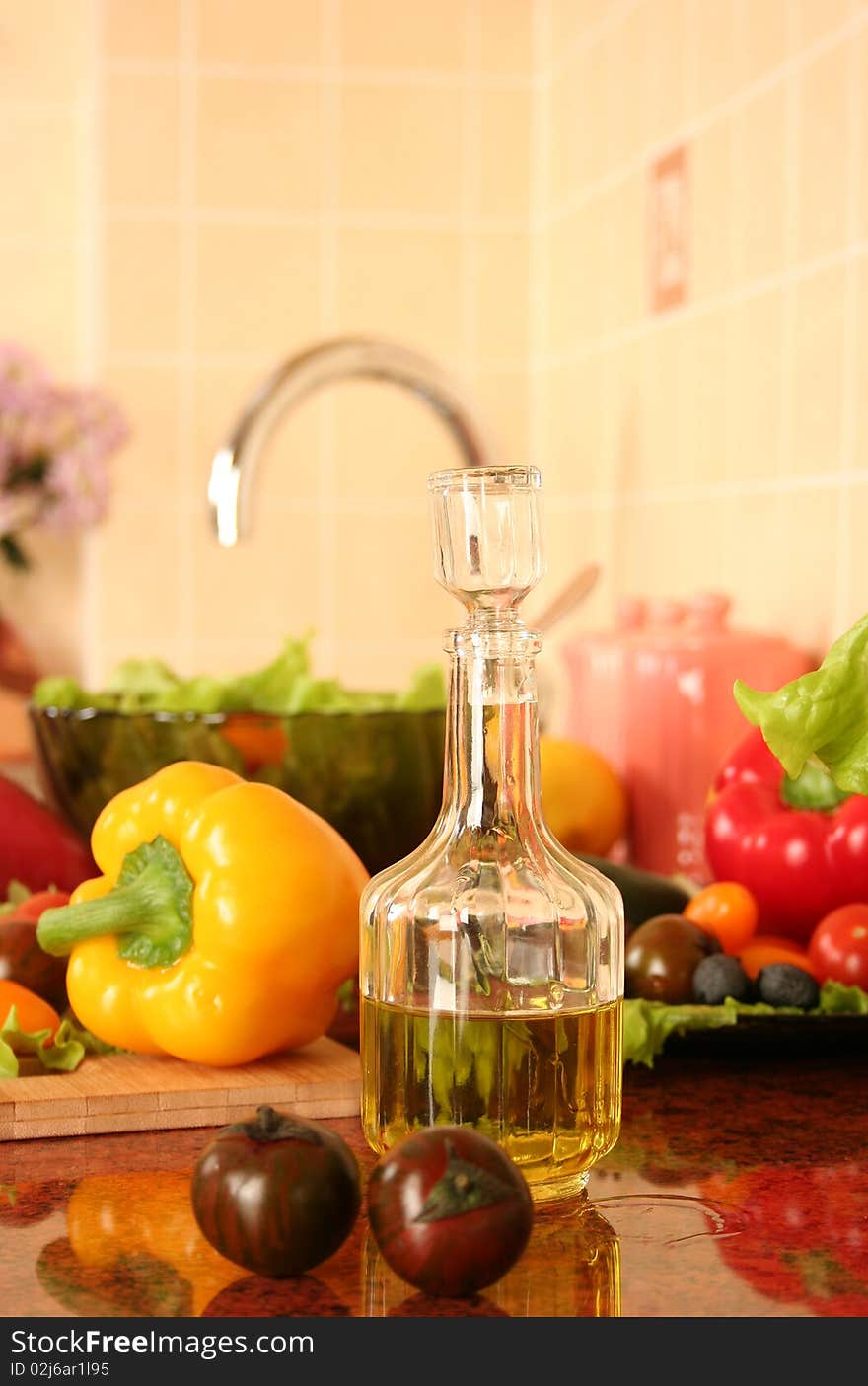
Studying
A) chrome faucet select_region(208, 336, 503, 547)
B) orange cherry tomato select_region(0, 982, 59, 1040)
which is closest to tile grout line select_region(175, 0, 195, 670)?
chrome faucet select_region(208, 336, 503, 547)

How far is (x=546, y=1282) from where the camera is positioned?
21.6 inches

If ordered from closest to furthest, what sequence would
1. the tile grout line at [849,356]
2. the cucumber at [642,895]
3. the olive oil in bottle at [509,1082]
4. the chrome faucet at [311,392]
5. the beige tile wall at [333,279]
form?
the olive oil in bottle at [509,1082], the cucumber at [642,895], the tile grout line at [849,356], the chrome faucet at [311,392], the beige tile wall at [333,279]

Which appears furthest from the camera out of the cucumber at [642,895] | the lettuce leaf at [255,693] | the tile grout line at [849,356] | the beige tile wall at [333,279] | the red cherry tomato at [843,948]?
the beige tile wall at [333,279]

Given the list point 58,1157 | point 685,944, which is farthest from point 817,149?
point 58,1157

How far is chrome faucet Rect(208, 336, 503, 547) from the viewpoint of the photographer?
138 cm

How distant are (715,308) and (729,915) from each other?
753 millimetres

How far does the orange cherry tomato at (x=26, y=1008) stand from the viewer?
797 millimetres

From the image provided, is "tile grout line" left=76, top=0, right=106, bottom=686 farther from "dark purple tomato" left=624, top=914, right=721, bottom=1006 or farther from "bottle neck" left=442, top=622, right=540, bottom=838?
"bottle neck" left=442, top=622, right=540, bottom=838

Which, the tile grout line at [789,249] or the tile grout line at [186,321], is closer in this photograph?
the tile grout line at [789,249]

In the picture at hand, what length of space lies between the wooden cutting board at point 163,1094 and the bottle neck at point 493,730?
0.54 feet

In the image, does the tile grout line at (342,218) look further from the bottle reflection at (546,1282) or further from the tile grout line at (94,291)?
the bottle reflection at (546,1282)

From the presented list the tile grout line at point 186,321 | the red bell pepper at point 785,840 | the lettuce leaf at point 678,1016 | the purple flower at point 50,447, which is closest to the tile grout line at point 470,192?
the tile grout line at point 186,321

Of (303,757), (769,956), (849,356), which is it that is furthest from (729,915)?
(849,356)

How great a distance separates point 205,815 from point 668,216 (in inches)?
41.7
